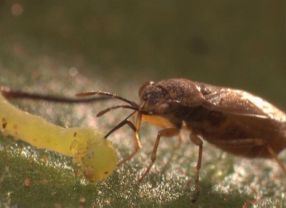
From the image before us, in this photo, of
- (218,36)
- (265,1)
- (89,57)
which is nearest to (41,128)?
(89,57)

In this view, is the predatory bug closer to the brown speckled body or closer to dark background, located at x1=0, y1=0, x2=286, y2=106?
the brown speckled body

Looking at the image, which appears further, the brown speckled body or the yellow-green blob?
the brown speckled body

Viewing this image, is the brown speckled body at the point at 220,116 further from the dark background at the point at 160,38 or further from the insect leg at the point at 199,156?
the dark background at the point at 160,38

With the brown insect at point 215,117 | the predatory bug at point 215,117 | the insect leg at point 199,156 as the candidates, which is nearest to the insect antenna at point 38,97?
the brown insect at point 215,117

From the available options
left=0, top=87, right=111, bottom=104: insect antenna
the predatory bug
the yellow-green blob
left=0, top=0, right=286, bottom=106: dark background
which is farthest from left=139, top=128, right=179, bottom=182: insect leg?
left=0, top=0, right=286, bottom=106: dark background

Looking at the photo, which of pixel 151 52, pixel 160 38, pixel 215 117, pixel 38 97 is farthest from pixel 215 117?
pixel 160 38

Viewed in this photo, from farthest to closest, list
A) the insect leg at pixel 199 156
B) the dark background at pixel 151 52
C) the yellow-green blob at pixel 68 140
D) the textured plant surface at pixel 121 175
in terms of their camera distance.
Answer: the dark background at pixel 151 52 < the insect leg at pixel 199 156 < the yellow-green blob at pixel 68 140 < the textured plant surface at pixel 121 175

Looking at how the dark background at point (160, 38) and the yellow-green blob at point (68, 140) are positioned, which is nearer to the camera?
→ the yellow-green blob at point (68, 140)
